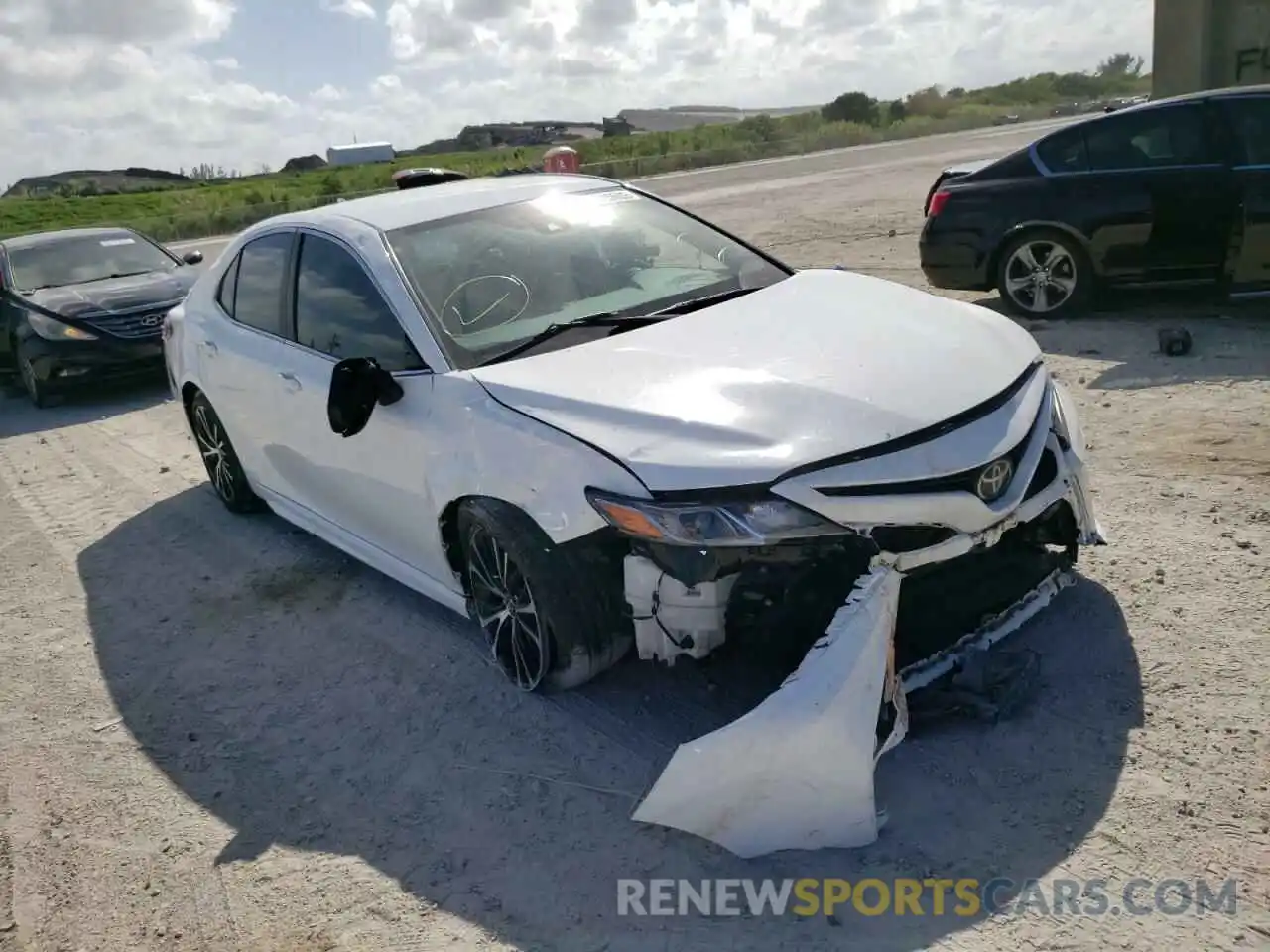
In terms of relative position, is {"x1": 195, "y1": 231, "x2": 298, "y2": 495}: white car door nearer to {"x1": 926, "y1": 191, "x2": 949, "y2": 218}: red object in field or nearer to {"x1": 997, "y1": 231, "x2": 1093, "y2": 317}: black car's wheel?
{"x1": 926, "y1": 191, "x2": 949, "y2": 218}: red object in field

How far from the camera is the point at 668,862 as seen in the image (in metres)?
3.09

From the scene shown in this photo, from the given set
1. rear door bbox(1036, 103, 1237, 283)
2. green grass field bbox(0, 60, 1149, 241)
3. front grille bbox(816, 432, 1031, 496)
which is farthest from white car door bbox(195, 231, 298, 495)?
green grass field bbox(0, 60, 1149, 241)

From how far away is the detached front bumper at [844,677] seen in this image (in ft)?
9.66

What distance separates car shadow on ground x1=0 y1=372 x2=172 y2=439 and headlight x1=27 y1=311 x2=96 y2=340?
2.04 ft

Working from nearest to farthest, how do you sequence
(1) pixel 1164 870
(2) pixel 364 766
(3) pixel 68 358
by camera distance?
1. (1) pixel 1164 870
2. (2) pixel 364 766
3. (3) pixel 68 358

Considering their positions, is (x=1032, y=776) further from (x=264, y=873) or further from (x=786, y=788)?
(x=264, y=873)

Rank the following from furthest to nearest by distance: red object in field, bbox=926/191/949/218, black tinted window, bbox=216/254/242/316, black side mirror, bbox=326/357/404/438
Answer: red object in field, bbox=926/191/949/218
black tinted window, bbox=216/254/242/316
black side mirror, bbox=326/357/404/438

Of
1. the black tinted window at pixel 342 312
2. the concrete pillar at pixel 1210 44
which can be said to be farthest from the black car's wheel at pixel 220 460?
the concrete pillar at pixel 1210 44

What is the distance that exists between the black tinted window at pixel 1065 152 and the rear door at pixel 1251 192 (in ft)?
3.15

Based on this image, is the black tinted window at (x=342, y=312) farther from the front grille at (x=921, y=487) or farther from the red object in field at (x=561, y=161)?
the red object in field at (x=561, y=161)

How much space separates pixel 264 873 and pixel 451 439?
1482 millimetres

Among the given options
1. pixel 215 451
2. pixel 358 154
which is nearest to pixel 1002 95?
pixel 358 154

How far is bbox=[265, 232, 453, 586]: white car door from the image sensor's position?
4176 millimetres

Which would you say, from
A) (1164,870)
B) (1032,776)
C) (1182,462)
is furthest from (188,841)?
(1182,462)
